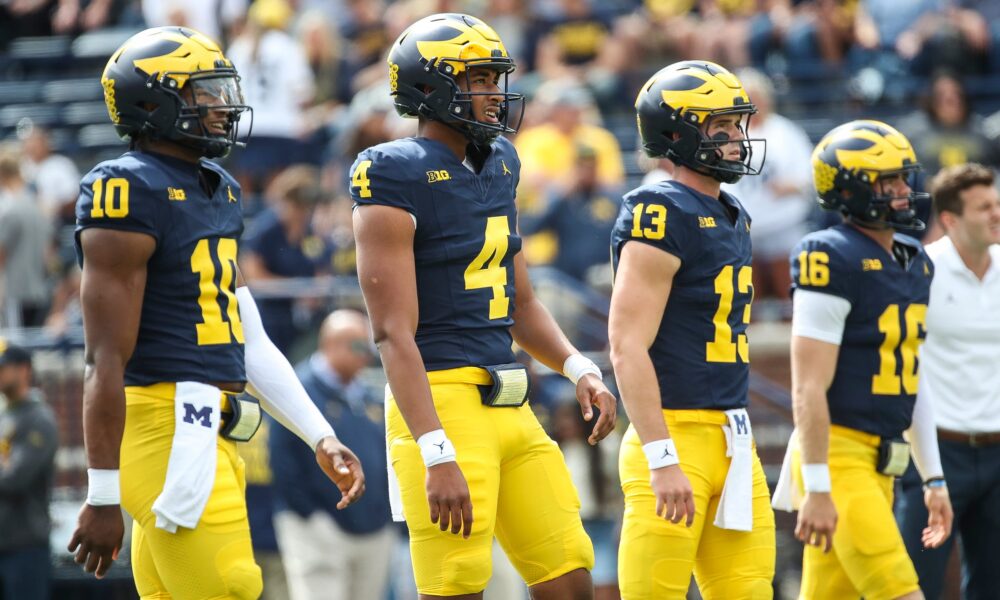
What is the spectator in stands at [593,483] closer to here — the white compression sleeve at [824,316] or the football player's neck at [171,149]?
the white compression sleeve at [824,316]

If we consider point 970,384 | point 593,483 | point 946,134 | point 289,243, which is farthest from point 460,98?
point 946,134

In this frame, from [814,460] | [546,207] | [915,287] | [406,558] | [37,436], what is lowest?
[406,558]

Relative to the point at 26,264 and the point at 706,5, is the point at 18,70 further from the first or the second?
the point at 706,5

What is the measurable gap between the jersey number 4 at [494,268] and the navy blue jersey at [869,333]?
1448 mm

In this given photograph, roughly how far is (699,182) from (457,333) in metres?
1.10

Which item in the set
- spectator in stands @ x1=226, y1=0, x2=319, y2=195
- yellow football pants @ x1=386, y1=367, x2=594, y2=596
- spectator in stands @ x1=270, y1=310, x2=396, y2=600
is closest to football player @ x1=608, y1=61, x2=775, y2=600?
yellow football pants @ x1=386, y1=367, x2=594, y2=596

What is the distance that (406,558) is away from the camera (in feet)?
30.5

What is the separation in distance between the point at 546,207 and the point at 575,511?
5.64m

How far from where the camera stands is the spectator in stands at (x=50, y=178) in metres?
12.9

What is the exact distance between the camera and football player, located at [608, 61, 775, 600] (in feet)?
15.9

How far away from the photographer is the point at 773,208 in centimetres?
1020

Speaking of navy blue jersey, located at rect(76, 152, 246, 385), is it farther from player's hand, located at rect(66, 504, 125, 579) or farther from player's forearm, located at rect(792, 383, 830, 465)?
player's forearm, located at rect(792, 383, 830, 465)

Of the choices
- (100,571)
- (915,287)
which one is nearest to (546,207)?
(915,287)

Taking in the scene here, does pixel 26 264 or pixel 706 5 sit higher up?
pixel 706 5
